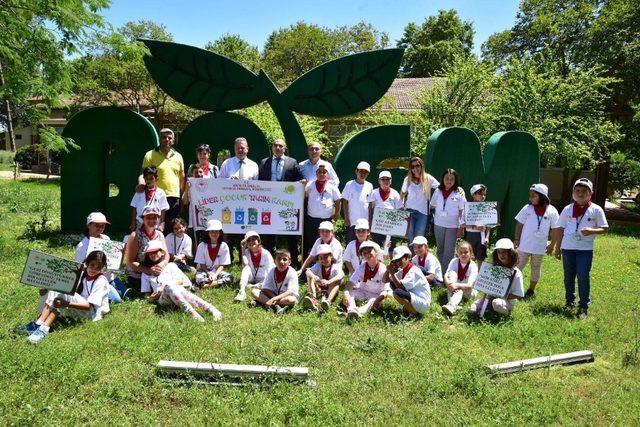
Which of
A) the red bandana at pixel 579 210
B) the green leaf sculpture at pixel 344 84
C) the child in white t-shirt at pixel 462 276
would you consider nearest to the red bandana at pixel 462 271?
the child in white t-shirt at pixel 462 276

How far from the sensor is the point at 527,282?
305 inches

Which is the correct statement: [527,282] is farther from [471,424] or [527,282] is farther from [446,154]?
[471,424]

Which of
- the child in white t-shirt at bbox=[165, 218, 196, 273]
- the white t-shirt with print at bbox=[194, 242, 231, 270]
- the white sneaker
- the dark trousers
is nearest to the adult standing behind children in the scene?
the dark trousers

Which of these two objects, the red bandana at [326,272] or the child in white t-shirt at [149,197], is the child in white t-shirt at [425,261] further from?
Answer: the child in white t-shirt at [149,197]

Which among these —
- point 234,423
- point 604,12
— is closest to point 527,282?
point 234,423

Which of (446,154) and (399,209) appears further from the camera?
(446,154)

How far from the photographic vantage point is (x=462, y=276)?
6.54 m

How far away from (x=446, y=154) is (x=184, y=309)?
5.65m

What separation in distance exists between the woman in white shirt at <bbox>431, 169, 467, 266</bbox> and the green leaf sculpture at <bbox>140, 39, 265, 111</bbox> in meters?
3.68

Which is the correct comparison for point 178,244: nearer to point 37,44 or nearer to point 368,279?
point 368,279

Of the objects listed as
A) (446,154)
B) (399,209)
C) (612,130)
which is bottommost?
(399,209)

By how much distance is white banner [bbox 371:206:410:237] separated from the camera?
7.26 m

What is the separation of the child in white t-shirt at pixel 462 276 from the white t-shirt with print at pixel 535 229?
0.82m

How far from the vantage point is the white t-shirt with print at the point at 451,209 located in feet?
23.4
